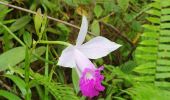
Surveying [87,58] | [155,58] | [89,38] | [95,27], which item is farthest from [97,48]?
[95,27]

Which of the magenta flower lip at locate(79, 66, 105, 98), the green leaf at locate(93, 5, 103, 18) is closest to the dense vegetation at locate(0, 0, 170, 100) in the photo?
the green leaf at locate(93, 5, 103, 18)

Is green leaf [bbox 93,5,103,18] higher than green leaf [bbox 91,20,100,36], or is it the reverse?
green leaf [bbox 93,5,103,18]

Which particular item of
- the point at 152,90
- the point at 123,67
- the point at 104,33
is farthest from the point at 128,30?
the point at 152,90

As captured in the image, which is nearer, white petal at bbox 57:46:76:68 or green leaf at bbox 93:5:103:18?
white petal at bbox 57:46:76:68

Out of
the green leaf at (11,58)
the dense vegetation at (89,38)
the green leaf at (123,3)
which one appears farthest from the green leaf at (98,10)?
the green leaf at (11,58)

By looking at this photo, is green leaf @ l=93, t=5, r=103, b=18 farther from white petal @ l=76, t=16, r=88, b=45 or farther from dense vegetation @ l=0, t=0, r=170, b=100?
white petal @ l=76, t=16, r=88, b=45

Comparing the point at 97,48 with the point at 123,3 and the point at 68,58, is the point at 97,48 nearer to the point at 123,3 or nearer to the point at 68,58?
the point at 68,58

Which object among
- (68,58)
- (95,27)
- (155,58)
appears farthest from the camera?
(95,27)

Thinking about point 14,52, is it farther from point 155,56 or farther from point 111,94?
point 155,56
